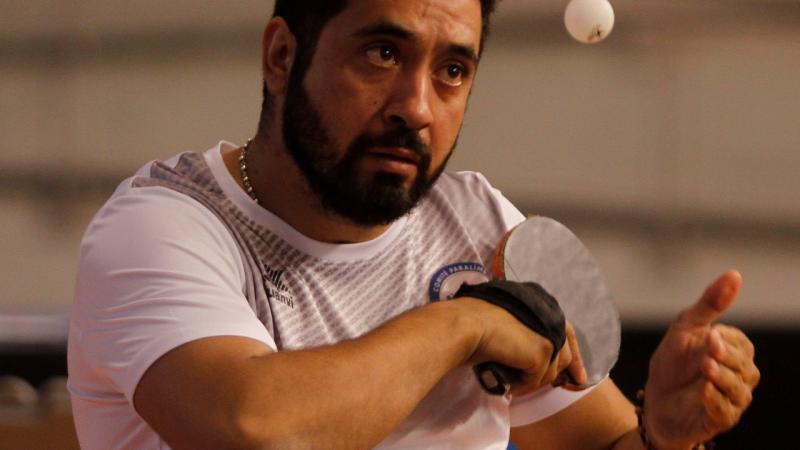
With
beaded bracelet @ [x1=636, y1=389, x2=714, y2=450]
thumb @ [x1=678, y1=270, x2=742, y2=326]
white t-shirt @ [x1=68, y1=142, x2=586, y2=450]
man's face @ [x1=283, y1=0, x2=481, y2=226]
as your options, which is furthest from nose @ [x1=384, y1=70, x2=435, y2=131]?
beaded bracelet @ [x1=636, y1=389, x2=714, y2=450]

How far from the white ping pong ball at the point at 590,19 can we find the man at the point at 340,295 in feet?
1.43

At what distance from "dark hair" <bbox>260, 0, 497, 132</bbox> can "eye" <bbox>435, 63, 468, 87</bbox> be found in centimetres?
13

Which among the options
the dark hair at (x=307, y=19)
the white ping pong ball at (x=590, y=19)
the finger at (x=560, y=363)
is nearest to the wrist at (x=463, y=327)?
the finger at (x=560, y=363)

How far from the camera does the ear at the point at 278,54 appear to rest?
2.51m

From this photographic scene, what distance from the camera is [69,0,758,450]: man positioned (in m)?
1.98

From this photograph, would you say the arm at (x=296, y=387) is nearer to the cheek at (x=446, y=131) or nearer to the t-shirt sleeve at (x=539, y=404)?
the cheek at (x=446, y=131)

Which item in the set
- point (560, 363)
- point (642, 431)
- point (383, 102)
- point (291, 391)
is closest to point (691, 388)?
point (642, 431)

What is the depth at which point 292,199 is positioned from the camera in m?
2.44

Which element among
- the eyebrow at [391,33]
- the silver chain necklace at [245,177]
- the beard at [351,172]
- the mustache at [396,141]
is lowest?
the silver chain necklace at [245,177]

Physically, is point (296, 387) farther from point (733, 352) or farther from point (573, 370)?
point (733, 352)

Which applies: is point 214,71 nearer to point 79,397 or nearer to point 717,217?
point 717,217

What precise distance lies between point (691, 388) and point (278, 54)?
98 centimetres

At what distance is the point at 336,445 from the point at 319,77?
2.35ft

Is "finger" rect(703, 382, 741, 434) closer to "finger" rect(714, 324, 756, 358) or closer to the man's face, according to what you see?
"finger" rect(714, 324, 756, 358)
